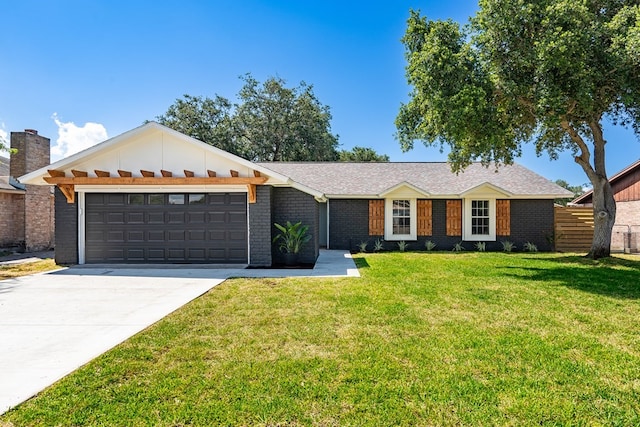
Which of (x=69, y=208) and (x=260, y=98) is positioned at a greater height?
(x=260, y=98)

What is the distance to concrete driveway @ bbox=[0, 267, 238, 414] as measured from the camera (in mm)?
3711

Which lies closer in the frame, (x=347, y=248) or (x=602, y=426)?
(x=602, y=426)

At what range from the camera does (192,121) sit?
1308 inches

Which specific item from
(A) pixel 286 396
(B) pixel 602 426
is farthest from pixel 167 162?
(B) pixel 602 426

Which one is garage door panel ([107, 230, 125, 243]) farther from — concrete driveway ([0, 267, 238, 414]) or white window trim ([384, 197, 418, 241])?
white window trim ([384, 197, 418, 241])

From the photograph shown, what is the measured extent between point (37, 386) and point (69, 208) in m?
9.60

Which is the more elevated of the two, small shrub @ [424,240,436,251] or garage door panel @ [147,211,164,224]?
garage door panel @ [147,211,164,224]

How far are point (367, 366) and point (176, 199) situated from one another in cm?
927

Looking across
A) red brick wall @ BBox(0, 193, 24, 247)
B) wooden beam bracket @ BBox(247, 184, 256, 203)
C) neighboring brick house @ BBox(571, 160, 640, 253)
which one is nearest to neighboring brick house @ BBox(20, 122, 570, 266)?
wooden beam bracket @ BBox(247, 184, 256, 203)

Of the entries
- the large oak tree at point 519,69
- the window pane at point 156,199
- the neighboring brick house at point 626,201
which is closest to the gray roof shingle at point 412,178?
the neighboring brick house at point 626,201

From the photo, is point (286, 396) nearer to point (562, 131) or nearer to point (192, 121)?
point (562, 131)

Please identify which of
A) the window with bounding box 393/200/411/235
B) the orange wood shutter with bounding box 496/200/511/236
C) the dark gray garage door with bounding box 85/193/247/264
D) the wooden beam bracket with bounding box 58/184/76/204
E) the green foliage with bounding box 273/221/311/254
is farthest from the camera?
the window with bounding box 393/200/411/235

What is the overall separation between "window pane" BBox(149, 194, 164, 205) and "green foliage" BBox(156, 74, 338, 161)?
22.2 metres

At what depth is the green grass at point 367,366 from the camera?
2.86 m
